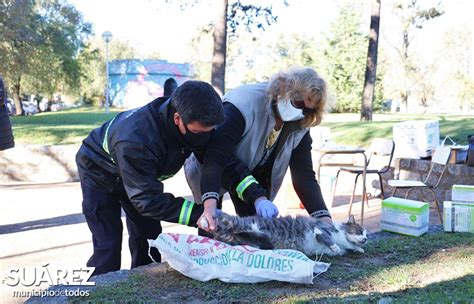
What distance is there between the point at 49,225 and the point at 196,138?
4.40 metres

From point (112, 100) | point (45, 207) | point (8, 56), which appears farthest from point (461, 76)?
point (45, 207)

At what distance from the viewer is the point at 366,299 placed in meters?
2.03

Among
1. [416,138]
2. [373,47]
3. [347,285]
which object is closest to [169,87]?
[347,285]

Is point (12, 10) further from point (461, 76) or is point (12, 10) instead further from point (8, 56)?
point (461, 76)

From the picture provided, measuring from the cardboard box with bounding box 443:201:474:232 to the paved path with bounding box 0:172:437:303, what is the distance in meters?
2.60

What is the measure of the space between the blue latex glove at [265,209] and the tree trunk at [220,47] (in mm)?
9606

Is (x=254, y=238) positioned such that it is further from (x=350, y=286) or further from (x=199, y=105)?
(x=199, y=105)

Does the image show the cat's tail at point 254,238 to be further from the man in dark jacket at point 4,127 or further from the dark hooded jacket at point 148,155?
the man in dark jacket at point 4,127

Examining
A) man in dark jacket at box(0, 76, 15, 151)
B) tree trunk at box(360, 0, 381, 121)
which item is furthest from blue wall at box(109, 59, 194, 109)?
man in dark jacket at box(0, 76, 15, 151)

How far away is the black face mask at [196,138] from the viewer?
2.54 meters

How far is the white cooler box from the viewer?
8281mm

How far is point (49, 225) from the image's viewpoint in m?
6.39

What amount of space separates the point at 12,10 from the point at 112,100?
20.3 m

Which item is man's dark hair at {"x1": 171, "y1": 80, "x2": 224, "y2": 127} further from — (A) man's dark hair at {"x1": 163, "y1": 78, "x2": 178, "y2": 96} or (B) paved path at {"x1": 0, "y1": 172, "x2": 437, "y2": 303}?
(B) paved path at {"x1": 0, "y1": 172, "x2": 437, "y2": 303}
